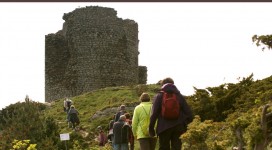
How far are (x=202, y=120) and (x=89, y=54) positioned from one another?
98.6ft

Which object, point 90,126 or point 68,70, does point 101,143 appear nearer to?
point 90,126

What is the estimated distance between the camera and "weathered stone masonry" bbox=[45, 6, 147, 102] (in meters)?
48.2

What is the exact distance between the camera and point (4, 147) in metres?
20.5

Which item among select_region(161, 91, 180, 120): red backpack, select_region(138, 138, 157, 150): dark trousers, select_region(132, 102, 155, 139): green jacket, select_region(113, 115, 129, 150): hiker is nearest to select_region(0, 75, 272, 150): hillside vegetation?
select_region(161, 91, 180, 120): red backpack

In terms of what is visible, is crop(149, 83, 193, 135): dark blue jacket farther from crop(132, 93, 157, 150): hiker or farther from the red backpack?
crop(132, 93, 157, 150): hiker

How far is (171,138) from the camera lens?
11.4 meters

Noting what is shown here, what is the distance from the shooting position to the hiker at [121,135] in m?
15.9

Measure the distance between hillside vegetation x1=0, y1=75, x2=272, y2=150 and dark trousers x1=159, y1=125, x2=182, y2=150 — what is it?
0.19 meters

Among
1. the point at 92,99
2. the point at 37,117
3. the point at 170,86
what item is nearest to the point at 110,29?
the point at 92,99

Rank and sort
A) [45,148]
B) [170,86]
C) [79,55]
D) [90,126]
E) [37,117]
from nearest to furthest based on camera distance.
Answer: [170,86], [45,148], [37,117], [90,126], [79,55]

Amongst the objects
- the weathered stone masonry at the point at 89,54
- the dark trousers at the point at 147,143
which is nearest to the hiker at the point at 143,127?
the dark trousers at the point at 147,143

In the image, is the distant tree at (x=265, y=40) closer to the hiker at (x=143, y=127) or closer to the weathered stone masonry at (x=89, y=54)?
the hiker at (x=143, y=127)

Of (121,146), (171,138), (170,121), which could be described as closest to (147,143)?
(171,138)

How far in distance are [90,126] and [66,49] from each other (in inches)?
825
